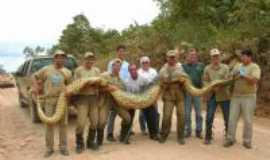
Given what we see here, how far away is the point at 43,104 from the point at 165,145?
99.7 inches

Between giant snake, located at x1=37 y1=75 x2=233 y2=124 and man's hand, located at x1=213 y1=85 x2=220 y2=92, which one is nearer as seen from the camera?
giant snake, located at x1=37 y1=75 x2=233 y2=124

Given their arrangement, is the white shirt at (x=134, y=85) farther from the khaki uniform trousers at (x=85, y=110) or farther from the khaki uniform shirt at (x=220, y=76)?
the khaki uniform shirt at (x=220, y=76)

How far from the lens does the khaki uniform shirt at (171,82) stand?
9.43 meters

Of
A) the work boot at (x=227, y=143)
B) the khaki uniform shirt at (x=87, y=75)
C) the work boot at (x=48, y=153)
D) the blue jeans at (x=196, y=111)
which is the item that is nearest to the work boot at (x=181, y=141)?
the blue jeans at (x=196, y=111)

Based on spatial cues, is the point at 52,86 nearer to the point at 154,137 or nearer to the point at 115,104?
the point at 115,104

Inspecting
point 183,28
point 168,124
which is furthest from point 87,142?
point 183,28

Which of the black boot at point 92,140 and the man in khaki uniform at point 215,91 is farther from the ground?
the man in khaki uniform at point 215,91

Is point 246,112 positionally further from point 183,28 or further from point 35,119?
point 183,28

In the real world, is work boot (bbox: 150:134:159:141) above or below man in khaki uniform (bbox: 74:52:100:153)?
below

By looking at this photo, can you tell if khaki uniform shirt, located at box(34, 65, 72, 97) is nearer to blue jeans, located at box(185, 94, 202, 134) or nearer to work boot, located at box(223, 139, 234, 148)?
blue jeans, located at box(185, 94, 202, 134)

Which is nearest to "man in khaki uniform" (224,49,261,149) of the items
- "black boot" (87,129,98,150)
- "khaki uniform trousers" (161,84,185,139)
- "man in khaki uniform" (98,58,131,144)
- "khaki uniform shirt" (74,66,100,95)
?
"khaki uniform trousers" (161,84,185,139)

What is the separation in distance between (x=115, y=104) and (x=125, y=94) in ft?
1.19

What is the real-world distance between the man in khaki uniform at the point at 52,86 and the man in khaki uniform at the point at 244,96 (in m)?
3.20

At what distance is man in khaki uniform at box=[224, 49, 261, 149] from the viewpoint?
9008mm
